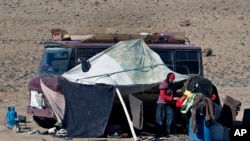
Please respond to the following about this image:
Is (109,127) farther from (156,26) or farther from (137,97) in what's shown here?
(156,26)

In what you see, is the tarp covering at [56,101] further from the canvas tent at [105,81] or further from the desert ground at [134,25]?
the desert ground at [134,25]

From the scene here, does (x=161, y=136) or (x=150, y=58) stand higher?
(x=150, y=58)

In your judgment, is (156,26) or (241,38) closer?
(241,38)

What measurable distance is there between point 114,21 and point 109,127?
956 inches

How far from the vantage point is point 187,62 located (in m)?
17.3

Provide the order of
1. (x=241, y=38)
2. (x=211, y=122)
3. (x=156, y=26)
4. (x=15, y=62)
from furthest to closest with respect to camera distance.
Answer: (x=156, y=26) → (x=241, y=38) → (x=15, y=62) → (x=211, y=122)

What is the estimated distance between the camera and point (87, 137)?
15797mm

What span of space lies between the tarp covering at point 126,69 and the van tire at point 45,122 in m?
1.36

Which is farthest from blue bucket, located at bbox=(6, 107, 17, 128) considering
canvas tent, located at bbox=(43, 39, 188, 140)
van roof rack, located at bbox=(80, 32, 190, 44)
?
van roof rack, located at bbox=(80, 32, 190, 44)

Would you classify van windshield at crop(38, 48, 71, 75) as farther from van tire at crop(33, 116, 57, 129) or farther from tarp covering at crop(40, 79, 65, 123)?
van tire at crop(33, 116, 57, 129)

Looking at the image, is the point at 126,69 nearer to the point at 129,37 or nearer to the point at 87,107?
the point at 87,107

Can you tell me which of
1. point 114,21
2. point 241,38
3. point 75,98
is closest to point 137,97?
point 75,98

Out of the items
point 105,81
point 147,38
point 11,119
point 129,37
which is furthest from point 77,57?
point 11,119

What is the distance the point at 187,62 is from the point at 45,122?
3.10 meters
